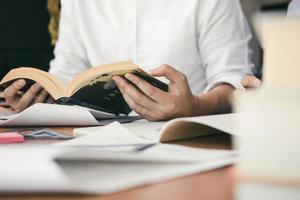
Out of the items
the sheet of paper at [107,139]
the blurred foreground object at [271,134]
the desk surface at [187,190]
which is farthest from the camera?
the sheet of paper at [107,139]

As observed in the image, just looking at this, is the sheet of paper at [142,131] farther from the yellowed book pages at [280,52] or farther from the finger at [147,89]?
the yellowed book pages at [280,52]

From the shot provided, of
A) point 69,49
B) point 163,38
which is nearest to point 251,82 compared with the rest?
point 163,38

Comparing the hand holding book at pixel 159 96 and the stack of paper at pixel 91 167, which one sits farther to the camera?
the hand holding book at pixel 159 96

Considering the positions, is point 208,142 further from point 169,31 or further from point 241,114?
point 169,31

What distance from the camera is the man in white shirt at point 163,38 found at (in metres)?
1.50

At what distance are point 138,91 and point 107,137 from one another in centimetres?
32

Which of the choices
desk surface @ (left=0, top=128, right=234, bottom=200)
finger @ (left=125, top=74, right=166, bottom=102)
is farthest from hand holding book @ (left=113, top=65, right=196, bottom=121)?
desk surface @ (left=0, top=128, right=234, bottom=200)

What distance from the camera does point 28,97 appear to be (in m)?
1.21

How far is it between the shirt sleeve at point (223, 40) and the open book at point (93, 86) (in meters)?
0.41

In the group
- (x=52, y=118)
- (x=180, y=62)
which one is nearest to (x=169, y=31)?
(x=180, y=62)

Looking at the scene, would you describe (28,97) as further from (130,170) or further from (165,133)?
(130,170)

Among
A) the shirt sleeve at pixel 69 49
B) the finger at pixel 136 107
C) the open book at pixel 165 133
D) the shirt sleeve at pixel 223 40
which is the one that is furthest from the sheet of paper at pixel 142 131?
the shirt sleeve at pixel 69 49

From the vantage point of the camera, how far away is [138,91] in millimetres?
1043

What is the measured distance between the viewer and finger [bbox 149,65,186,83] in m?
1.04
